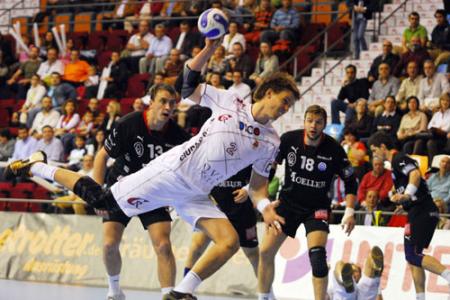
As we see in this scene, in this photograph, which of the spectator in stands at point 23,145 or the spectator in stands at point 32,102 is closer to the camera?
the spectator in stands at point 23,145

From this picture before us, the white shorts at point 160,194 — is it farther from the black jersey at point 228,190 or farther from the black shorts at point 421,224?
the black shorts at point 421,224

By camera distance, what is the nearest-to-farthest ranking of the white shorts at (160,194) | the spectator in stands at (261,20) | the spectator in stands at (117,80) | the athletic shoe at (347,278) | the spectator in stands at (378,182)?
1. the white shorts at (160,194)
2. the athletic shoe at (347,278)
3. the spectator in stands at (378,182)
4. the spectator in stands at (261,20)
5. the spectator in stands at (117,80)

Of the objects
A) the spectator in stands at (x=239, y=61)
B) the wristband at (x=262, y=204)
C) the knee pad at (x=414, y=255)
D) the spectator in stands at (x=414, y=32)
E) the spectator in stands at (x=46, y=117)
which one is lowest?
the spectator in stands at (x=46, y=117)

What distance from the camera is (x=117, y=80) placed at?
2330cm

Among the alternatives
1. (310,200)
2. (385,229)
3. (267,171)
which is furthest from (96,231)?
(267,171)

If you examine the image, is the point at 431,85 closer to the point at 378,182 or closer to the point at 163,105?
the point at 378,182

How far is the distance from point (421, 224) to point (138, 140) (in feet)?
12.4

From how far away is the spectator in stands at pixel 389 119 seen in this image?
1753 cm

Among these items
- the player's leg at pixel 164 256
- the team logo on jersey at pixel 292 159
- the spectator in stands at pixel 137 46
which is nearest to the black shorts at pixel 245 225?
the team logo on jersey at pixel 292 159

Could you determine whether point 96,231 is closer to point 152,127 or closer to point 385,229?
point 385,229

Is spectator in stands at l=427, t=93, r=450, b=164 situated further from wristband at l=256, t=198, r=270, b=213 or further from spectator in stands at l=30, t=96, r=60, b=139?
spectator in stands at l=30, t=96, r=60, b=139

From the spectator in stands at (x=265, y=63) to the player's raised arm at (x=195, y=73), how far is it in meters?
10.9

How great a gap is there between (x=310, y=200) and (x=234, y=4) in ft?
43.0

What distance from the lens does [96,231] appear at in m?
16.8
